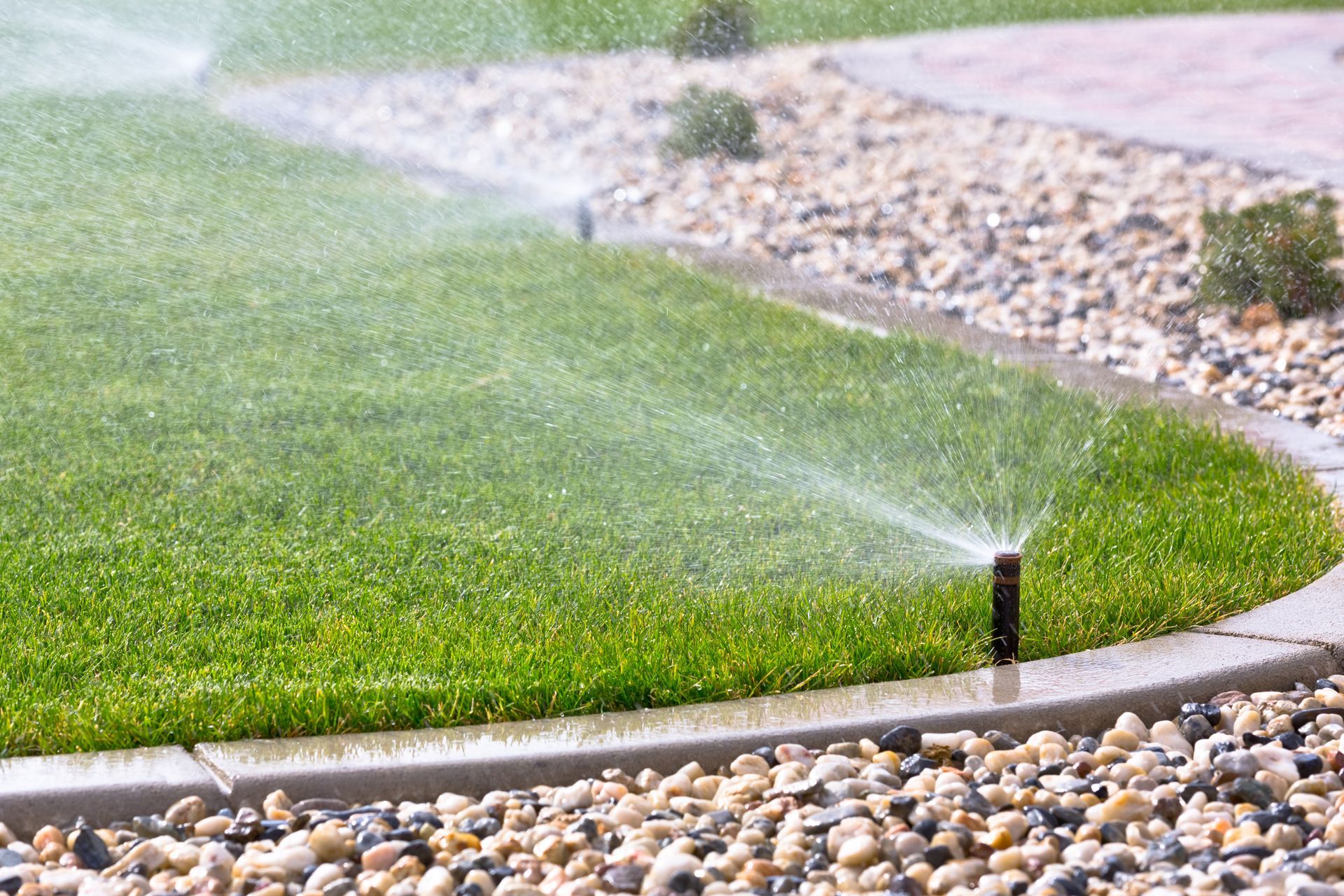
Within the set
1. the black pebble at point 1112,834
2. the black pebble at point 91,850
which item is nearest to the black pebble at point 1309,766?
the black pebble at point 1112,834

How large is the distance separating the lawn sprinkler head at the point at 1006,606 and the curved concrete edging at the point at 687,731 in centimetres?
6

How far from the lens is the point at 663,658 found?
2910 millimetres

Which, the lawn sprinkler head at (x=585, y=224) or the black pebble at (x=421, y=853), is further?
the lawn sprinkler head at (x=585, y=224)

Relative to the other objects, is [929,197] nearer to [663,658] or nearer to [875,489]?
[875,489]

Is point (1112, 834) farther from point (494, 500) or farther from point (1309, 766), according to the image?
point (494, 500)

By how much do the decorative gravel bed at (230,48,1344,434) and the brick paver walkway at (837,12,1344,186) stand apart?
43 cm

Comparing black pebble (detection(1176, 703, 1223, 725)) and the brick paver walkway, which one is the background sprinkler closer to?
the brick paver walkway

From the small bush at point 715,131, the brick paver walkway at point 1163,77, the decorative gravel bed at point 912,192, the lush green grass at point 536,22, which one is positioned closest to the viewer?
the decorative gravel bed at point 912,192

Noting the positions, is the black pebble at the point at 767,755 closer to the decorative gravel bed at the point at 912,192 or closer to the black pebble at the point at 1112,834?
the black pebble at the point at 1112,834

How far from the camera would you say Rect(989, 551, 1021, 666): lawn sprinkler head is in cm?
294

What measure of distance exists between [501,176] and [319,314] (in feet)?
12.6

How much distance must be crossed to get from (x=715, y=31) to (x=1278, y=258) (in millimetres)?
8779

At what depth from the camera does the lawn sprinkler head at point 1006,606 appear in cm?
294

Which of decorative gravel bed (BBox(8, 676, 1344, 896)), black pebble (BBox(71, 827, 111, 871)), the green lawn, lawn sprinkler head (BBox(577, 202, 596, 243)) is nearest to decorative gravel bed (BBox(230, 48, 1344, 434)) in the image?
lawn sprinkler head (BBox(577, 202, 596, 243))
